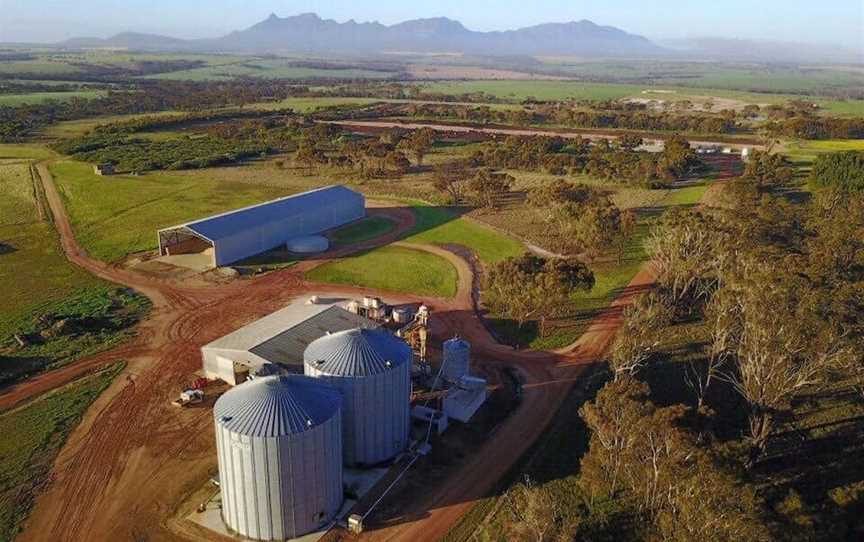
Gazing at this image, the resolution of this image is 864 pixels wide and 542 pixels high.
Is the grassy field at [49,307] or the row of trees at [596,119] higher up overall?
the row of trees at [596,119]

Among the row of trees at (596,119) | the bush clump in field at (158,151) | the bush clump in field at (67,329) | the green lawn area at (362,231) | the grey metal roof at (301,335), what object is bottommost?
the bush clump in field at (67,329)

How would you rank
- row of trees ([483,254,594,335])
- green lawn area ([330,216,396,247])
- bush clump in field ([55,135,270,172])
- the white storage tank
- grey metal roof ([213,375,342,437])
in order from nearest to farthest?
grey metal roof ([213,375,342,437]) → the white storage tank → row of trees ([483,254,594,335]) → green lawn area ([330,216,396,247]) → bush clump in field ([55,135,270,172])

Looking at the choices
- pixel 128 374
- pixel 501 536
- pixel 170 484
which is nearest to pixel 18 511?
pixel 170 484

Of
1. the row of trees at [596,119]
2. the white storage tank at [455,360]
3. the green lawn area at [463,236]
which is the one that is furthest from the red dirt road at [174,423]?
the row of trees at [596,119]

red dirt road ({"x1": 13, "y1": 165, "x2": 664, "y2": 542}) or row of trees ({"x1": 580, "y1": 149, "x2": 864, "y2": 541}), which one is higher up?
row of trees ({"x1": 580, "y1": 149, "x2": 864, "y2": 541})

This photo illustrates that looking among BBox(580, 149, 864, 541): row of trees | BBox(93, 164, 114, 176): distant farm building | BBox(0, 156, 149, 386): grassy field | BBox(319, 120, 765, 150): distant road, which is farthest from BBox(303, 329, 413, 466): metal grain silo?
BBox(319, 120, 765, 150): distant road

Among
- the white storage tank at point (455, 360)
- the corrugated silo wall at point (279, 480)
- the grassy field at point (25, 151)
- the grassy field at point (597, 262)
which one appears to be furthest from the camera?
the grassy field at point (25, 151)

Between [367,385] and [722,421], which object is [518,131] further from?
[367,385]

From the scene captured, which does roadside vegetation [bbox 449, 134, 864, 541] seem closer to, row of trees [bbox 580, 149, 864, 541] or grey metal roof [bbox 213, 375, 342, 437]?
row of trees [bbox 580, 149, 864, 541]

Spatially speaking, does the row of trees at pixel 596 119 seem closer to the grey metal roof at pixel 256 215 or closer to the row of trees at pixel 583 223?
the row of trees at pixel 583 223
